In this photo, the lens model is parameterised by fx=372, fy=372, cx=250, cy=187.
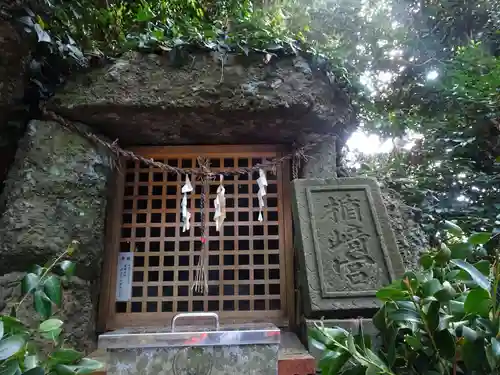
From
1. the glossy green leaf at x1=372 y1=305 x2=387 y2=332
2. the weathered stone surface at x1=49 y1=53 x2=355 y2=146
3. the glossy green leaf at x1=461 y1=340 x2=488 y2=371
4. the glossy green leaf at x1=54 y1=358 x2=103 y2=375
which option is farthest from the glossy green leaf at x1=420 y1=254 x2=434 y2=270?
the weathered stone surface at x1=49 y1=53 x2=355 y2=146

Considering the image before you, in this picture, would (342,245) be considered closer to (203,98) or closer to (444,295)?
(444,295)

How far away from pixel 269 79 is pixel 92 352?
2504mm

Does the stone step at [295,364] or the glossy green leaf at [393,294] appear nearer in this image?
the glossy green leaf at [393,294]

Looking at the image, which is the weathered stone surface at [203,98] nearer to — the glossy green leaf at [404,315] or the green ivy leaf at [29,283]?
the green ivy leaf at [29,283]

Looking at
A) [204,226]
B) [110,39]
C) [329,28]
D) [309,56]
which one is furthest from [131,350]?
[329,28]

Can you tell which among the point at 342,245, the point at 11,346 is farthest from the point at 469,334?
the point at 11,346

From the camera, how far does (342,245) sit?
2.63 metres

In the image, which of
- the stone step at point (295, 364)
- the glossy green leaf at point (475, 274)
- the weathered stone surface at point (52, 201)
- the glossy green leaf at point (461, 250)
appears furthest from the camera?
the weathered stone surface at point (52, 201)

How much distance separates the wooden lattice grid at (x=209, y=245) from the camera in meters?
3.08

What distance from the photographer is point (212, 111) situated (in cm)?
305

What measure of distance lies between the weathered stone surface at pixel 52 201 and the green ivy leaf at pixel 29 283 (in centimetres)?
105

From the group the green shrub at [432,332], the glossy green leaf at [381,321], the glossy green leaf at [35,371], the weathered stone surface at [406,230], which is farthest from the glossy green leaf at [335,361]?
the weathered stone surface at [406,230]

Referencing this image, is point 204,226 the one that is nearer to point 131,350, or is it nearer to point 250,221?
point 250,221

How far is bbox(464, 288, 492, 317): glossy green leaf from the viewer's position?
1411mm
